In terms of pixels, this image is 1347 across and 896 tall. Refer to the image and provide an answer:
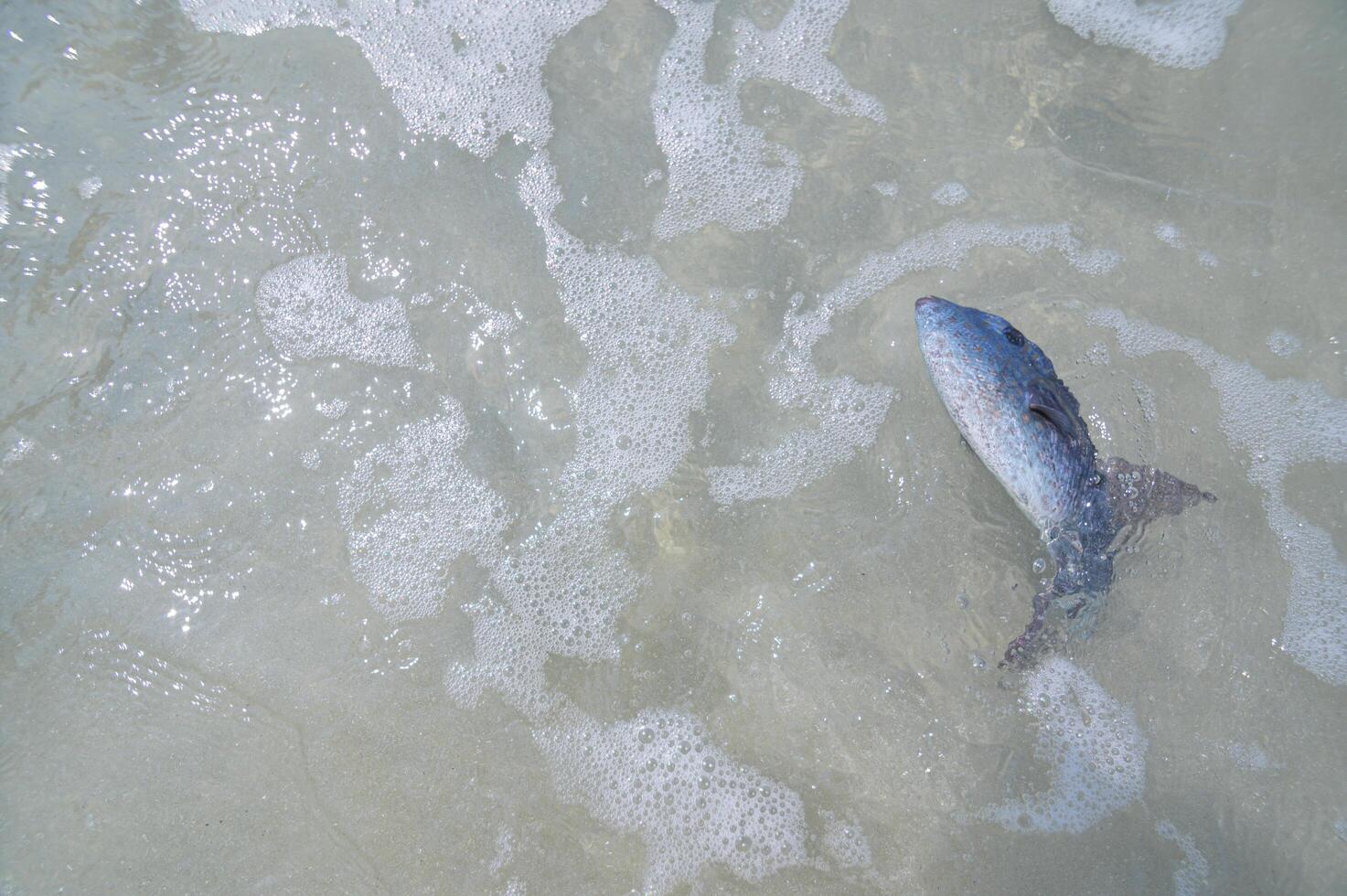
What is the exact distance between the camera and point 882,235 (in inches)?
137

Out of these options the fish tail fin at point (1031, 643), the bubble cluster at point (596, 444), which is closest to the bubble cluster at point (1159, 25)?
the bubble cluster at point (596, 444)

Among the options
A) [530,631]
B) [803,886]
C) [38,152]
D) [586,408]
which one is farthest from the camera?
[38,152]

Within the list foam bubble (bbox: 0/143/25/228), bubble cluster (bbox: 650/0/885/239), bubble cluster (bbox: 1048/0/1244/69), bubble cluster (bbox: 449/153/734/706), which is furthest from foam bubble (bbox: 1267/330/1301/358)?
foam bubble (bbox: 0/143/25/228)

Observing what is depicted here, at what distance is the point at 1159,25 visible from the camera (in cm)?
369

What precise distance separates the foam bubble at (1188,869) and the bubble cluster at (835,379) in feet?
5.96

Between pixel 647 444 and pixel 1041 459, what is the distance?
154 centimetres

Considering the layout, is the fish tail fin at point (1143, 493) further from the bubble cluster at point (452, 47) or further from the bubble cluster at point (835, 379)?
the bubble cluster at point (452, 47)

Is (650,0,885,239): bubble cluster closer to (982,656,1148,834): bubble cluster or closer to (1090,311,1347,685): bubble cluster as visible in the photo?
(1090,311,1347,685): bubble cluster

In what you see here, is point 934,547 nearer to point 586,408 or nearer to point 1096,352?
point 1096,352

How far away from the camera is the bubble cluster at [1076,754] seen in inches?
111

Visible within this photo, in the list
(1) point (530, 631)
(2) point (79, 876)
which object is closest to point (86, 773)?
(2) point (79, 876)

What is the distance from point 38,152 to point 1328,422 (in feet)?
19.2

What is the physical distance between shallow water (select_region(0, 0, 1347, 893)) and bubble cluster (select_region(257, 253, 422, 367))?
2 centimetres

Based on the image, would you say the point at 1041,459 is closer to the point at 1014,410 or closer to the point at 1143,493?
the point at 1014,410
